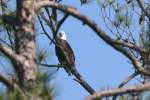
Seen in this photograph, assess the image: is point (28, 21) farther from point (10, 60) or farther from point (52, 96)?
point (52, 96)

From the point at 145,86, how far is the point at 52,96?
30 centimetres

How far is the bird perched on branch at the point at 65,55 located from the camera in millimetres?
4298

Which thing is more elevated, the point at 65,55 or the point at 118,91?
the point at 118,91

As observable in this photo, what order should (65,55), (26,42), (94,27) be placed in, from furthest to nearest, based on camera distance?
1. (65,55)
2. (94,27)
3. (26,42)

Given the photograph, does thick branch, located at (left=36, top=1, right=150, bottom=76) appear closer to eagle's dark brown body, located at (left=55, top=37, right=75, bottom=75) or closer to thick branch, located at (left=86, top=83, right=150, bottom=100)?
thick branch, located at (left=86, top=83, right=150, bottom=100)

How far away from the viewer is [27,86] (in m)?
1.84

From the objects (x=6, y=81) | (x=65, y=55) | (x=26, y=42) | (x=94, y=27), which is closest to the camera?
(x=6, y=81)

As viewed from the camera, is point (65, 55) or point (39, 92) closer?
point (39, 92)

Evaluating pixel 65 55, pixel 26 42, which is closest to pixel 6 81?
pixel 26 42

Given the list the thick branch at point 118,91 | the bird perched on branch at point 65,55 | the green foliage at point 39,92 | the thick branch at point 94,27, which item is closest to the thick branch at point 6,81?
the green foliage at point 39,92

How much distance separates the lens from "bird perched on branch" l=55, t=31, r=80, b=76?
14.1 ft

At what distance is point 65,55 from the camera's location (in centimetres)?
469

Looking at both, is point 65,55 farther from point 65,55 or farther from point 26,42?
point 26,42

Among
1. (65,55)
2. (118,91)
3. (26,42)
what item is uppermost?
(26,42)
